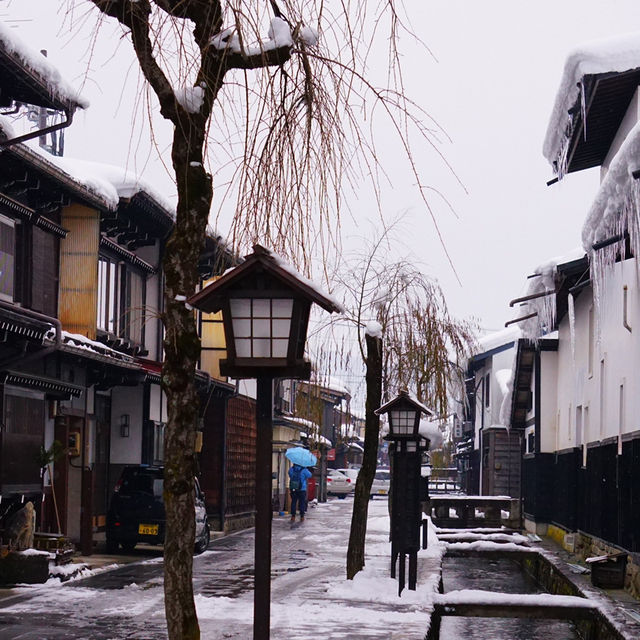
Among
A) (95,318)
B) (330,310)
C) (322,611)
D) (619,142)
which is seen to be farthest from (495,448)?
(330,310)

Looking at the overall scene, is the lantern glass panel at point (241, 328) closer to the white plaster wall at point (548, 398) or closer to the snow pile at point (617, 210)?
the snow pile at point (617, 210)

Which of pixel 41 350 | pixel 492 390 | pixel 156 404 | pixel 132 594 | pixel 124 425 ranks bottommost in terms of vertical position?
pixel 132 594

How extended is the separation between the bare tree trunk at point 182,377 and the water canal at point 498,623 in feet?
35.9

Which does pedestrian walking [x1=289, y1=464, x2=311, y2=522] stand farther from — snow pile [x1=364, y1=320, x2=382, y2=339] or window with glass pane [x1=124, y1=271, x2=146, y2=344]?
snow pile [x1=364, y1=320, x2=382, y2=339]

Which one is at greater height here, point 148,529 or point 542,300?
point 542,300

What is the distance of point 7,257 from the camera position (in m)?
17.4

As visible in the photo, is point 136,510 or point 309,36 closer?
point 309,36

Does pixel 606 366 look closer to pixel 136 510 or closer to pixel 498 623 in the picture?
pixel 498 623

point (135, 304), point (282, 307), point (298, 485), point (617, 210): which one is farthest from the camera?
point (298, 485)

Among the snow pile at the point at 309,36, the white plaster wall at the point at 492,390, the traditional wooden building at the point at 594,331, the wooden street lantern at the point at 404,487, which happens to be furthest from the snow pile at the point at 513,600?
the white plaster wall at the point at 492,390

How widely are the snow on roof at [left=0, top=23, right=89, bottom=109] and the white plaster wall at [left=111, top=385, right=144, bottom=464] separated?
8971mm

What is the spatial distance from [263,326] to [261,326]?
0.5 inches

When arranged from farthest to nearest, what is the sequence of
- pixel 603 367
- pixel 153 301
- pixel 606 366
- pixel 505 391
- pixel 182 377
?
pixel 505 391, pixel 153 301, pixel 603 367, pixel 606 366, pixel 182 377

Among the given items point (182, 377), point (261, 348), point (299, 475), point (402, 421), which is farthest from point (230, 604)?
point (299, 475)
